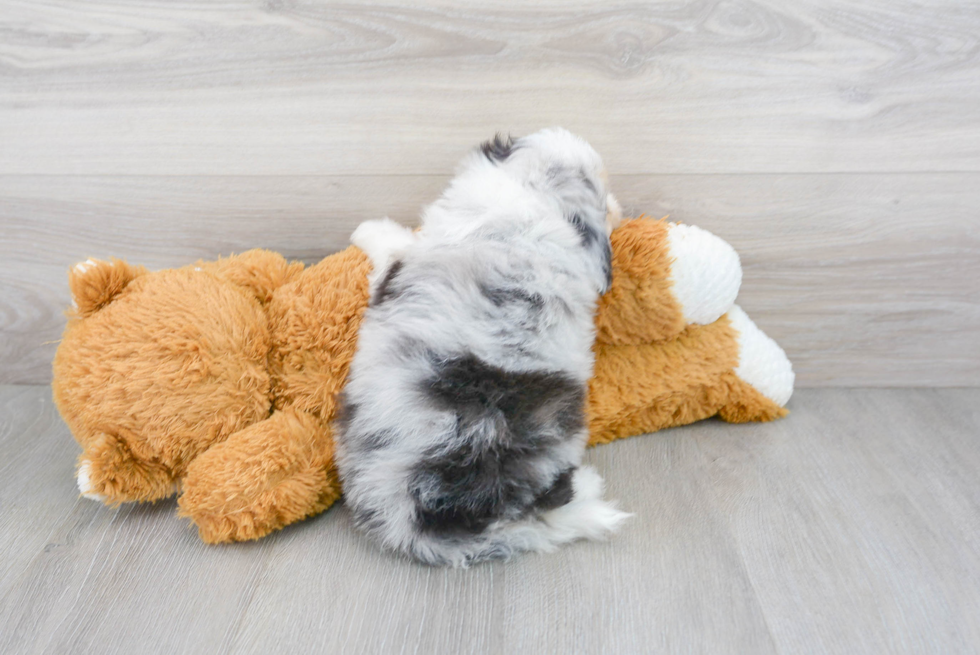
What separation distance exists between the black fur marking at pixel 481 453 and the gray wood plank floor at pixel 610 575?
0.08m

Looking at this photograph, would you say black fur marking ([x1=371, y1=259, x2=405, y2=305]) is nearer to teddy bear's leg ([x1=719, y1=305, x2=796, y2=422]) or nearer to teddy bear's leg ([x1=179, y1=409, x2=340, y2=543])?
teddy bear's leg ([x1=179, y1=409, x2=340, y2=543])

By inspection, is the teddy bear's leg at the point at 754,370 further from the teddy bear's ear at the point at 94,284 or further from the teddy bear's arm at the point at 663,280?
the teddy bear's ear at the point at 94,284

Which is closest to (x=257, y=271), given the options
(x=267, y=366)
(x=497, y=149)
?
(x=267, y=366)

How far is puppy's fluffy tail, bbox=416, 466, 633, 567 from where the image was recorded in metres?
0.78

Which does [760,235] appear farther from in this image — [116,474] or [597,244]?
[116,474]

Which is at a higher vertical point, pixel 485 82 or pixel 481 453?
pixel 485 82

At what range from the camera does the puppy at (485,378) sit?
0.76 meters

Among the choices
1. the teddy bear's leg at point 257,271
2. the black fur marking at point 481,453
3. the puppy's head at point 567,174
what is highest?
the puppy's head at point 567,174

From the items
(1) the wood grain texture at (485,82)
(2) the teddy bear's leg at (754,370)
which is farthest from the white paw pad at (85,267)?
(2) the teddy bear's leg at (754,370)

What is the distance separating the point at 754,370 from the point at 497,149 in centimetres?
54

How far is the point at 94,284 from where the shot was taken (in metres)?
0.89

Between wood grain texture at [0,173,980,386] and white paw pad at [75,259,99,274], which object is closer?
white paw pad at [75,259,99,274]

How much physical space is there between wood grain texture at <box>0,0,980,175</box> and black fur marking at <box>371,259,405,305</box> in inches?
10.5

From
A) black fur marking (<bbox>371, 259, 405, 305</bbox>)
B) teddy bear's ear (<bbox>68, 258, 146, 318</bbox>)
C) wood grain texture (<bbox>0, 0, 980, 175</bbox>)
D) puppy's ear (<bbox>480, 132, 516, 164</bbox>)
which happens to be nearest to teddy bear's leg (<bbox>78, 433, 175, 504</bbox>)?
teddy bear's ear (<bbox>68, 258, 146, 318</bbox>)
